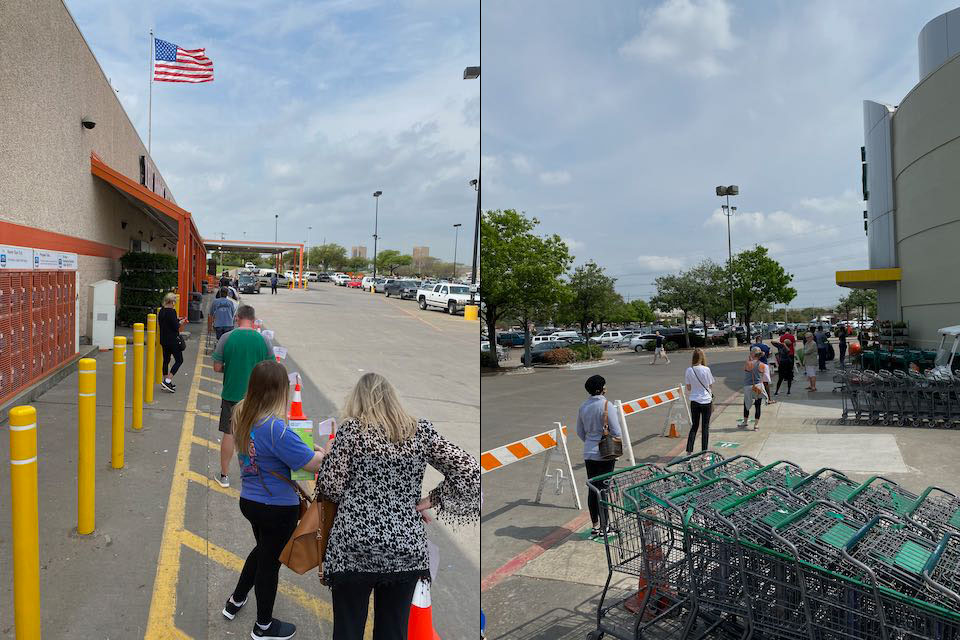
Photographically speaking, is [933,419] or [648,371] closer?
[933,419]

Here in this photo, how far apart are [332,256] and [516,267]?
116m

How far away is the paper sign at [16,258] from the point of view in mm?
9961

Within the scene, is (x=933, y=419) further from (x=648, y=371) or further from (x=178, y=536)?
(x=648, y=371)

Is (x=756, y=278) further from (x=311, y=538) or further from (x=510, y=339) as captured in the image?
(x=311, y=538)

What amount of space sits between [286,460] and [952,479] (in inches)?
338

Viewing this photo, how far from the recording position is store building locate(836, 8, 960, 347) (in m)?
26.6

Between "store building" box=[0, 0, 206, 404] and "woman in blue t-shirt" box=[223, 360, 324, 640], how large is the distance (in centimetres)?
753

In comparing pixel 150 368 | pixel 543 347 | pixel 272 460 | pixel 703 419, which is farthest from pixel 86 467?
pixel 543 347

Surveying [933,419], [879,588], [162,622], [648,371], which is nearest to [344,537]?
[162,622]

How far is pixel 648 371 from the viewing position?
30.6 meters

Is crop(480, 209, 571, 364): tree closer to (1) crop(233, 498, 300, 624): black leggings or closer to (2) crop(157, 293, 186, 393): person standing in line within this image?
(2) crop(157, 293, 186, 393): person standing in line

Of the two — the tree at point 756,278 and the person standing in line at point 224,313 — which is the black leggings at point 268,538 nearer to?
the person standing in line at point 224,313

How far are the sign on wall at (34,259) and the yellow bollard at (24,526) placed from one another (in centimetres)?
Answer: 737

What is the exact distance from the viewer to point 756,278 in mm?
57094
